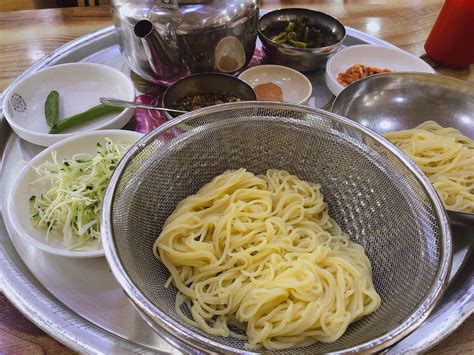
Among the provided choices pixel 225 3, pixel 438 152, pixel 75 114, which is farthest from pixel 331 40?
pixel 75 114

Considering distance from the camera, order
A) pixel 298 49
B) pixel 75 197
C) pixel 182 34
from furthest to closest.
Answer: pixel 298 49
pixel 182 34
pixel 75 197

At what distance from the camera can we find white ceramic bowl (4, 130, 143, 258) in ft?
4.95

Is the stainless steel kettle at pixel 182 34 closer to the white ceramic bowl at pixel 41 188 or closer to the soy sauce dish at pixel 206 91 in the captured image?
the soy sauce dish at pixel 206 91

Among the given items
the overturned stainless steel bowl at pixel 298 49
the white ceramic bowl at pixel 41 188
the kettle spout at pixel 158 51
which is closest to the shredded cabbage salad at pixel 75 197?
the white ceramic bowl at pixel 41 188

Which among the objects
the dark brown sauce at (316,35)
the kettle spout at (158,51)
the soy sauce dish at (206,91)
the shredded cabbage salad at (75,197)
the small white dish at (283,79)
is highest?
the kettle spout at (158,51)

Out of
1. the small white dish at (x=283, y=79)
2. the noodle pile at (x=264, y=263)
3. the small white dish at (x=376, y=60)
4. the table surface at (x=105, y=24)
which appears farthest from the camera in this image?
the table surface at (x=105, y=24)

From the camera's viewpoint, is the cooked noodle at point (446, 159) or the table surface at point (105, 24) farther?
the table surface at point (105, 24)

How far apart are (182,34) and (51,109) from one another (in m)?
0.79

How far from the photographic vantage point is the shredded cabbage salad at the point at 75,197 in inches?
62.9

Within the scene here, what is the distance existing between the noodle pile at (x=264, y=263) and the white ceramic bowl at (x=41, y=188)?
14.9 inches

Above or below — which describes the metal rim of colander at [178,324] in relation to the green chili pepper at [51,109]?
above

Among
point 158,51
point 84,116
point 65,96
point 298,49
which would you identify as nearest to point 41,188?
point 84,116

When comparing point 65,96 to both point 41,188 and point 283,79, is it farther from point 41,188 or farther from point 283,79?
point 283,79

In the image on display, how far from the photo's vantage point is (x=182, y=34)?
2.02 meters
